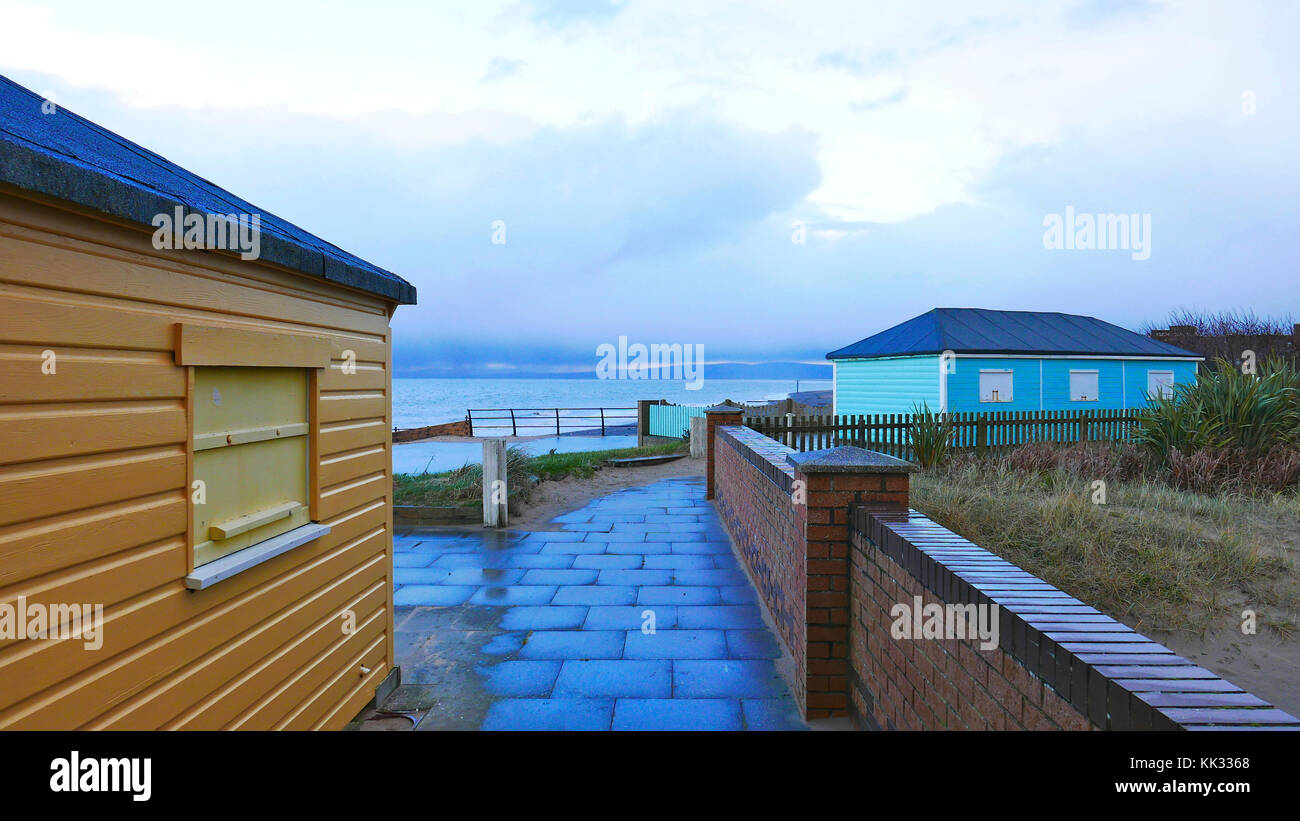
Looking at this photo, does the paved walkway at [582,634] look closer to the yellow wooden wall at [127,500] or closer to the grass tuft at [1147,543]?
the yellow wooden wall at [127,500]

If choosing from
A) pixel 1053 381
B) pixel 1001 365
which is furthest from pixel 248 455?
pixel 1053 381

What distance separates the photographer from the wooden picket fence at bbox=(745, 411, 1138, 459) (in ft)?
42.4

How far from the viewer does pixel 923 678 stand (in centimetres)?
289

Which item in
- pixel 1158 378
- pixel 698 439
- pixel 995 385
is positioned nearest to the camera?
pixel 698 439

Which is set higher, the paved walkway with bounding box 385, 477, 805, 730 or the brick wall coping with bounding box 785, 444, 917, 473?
the brick wall coping with bounding box 785, 444, 917, 473

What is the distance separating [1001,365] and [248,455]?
68.8ft

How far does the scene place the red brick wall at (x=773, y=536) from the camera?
167 inches

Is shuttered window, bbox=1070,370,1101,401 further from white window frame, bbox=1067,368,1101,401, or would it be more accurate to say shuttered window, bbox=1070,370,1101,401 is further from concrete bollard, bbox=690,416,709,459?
concrete bollard, bbox=690,416,709,459

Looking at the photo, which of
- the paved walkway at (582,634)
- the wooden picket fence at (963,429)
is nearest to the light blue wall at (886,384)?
the wooden picket fence at (963,429)

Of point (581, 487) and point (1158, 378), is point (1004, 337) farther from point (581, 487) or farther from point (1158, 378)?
point (581, 487)

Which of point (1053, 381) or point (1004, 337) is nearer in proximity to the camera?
point (1053, 381)

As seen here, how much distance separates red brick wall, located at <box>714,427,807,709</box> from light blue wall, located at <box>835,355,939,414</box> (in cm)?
1324

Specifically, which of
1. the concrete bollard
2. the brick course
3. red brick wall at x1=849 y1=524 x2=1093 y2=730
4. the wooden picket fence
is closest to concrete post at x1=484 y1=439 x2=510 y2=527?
the brick course
